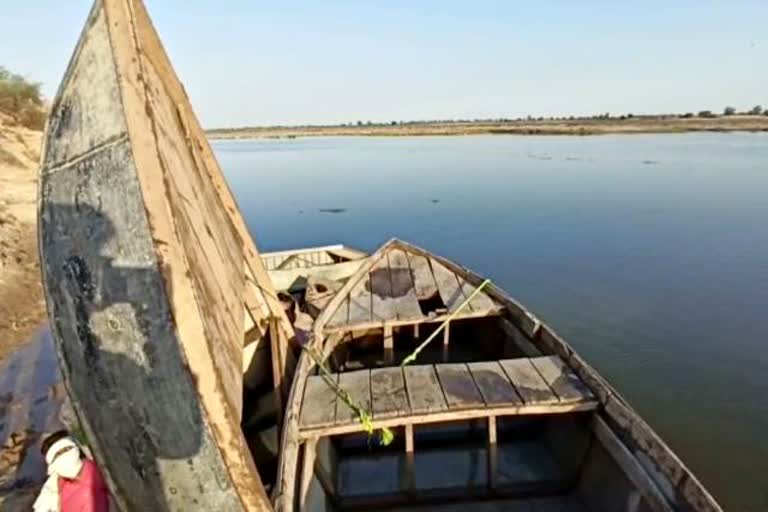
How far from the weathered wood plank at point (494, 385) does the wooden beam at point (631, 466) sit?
69cm

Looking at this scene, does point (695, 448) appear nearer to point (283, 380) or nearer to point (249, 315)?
point (283, 380)

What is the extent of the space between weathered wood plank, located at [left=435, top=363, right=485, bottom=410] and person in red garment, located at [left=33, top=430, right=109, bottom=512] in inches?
102

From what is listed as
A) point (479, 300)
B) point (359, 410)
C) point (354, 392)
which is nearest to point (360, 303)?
point (479, 300)

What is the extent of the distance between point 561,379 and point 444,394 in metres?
1.12

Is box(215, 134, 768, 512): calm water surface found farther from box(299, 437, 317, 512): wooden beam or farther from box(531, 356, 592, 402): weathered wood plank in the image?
box(299, 437, 317, 512): wooden beam

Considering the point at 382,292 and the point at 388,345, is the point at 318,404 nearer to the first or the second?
the point at 388,345

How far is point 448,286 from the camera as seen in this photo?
7.02 metres

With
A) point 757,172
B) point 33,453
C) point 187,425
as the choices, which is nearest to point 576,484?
point 187,425


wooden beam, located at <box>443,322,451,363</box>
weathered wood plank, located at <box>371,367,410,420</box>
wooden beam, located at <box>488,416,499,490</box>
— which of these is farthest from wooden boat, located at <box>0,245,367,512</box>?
wooden beam, located at <box>443,322,451,363</box>

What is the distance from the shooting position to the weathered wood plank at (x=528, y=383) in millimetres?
4113

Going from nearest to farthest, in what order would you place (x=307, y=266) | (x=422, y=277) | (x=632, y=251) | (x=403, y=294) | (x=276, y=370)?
(x=276, y=370)
(x=403, y=294)
(x=422, y=277)
(x=307, y=266)
(x=632, y=251)

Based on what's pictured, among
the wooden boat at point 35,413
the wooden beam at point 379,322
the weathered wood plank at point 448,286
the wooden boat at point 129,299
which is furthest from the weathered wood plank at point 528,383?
the wooden boat at point 129,299

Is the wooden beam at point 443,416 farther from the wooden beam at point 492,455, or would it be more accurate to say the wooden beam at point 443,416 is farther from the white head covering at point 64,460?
the white head covering at point 64,460

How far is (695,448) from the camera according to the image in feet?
19.7
